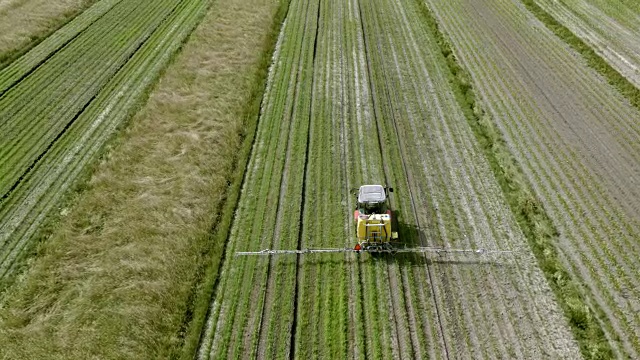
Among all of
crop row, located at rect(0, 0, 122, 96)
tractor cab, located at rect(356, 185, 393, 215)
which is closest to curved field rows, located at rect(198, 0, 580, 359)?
tractor cab, located at rect(356, 185, 393, 215)

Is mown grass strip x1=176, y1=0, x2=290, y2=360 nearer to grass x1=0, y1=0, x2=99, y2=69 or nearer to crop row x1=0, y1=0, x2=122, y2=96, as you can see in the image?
crop row x1=0, y1=0, x2=122, y2=96

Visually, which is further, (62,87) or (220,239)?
(62,87)

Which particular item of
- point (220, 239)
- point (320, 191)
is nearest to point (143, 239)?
point (220, 239)

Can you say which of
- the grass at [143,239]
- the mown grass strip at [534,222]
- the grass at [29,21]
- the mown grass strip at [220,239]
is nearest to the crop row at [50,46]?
the grass at [29,21]

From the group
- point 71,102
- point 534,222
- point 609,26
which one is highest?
point 609,26

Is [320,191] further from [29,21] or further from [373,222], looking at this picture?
[29,21]

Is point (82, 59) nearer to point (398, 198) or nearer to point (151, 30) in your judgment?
point (151, 30)
